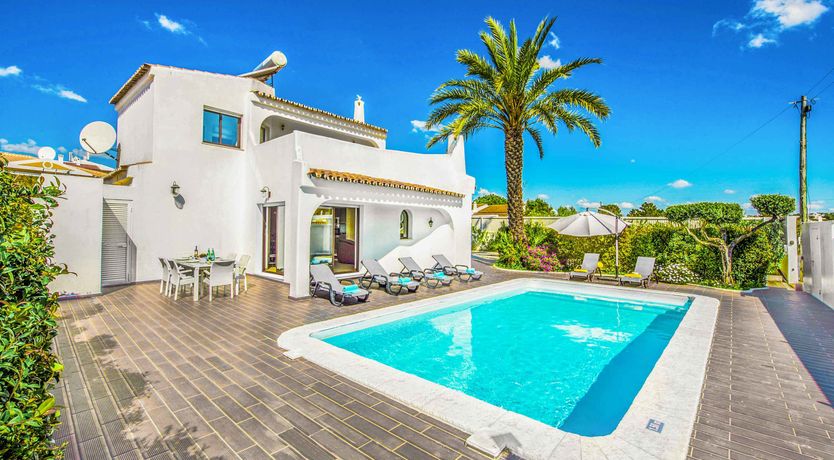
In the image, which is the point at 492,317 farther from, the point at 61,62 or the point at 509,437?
the point at 61,62

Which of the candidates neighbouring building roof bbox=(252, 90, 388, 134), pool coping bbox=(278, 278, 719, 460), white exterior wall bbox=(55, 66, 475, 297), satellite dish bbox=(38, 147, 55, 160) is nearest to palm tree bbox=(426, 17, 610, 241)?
white exterior wall bbox=(55, 66, 475, 297)

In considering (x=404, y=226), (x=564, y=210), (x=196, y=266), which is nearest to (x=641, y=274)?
(x=404, y=226)

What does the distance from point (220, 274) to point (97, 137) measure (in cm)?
1026

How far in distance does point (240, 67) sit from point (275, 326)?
1637 centimetres

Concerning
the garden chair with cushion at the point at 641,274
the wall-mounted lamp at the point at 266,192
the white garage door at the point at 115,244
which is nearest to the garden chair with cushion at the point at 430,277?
the wall-mounted lamp at the point at 266,192

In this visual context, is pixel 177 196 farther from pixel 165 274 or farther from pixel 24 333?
pixel 24 333

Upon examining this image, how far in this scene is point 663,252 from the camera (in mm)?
16266

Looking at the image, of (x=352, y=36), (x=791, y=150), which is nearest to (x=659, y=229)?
(x=791, y=150)

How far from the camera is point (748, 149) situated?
31.4m

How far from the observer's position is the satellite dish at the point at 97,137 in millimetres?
14836

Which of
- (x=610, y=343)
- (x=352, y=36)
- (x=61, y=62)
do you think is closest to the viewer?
(x=610, y=343)

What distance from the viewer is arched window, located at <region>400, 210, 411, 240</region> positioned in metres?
17.5

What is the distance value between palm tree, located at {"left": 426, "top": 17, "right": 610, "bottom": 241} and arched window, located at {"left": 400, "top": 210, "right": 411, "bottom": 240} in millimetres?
4722

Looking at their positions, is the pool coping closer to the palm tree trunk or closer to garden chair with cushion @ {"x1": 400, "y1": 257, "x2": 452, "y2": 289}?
garden chair with cushion @ {"x1": 400, "y1": 257, "x2": 452, "y2": 289}
